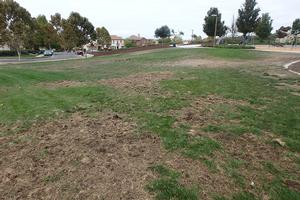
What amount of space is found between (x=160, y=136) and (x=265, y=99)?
4.13 m

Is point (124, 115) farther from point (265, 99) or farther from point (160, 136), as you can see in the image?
point (265, 99)

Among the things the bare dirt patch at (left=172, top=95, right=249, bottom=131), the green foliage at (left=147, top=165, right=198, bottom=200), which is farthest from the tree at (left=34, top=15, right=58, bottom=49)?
the green foliage at (left=147, top=165, right=198, bottom=200)

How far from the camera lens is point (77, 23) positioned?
4559cm

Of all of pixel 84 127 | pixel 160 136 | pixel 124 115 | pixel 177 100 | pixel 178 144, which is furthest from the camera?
pixel 177 100

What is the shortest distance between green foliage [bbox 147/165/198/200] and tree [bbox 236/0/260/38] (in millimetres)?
44679

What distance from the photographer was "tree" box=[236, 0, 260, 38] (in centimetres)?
4134

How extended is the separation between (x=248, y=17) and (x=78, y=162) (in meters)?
45.1

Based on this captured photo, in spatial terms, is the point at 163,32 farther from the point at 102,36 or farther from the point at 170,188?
the point at 170,188

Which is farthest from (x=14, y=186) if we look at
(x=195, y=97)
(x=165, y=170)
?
(x=195, y=97)

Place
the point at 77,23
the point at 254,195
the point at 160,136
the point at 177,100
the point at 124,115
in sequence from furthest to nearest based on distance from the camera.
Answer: the point at 77,23 → the point at 177,100 → the point at 124,115 → the point at 160,136 → the point at 254,195

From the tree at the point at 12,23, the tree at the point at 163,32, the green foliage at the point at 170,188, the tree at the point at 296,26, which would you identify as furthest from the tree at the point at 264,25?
the green foliage at the point at 170,188

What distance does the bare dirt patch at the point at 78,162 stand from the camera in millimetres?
2902

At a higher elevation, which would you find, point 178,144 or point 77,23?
point 77,23

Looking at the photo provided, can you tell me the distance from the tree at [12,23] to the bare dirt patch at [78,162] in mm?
31756
